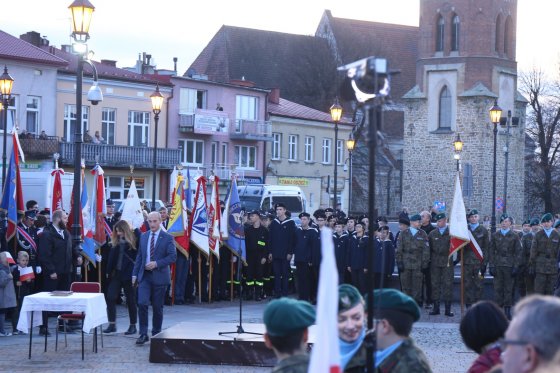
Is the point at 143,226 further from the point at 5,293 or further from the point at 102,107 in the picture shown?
the point at 102,107

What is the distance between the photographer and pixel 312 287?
25.7 meters

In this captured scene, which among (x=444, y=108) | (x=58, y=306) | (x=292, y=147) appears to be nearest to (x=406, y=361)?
(x=58, y=306)

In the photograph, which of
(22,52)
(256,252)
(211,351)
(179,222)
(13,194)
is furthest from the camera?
(22,52)

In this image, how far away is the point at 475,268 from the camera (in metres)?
23.1

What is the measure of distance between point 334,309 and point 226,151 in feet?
200

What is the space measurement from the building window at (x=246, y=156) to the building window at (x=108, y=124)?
1044cm

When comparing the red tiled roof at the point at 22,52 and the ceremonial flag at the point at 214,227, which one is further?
the red tiled roof at the point at 22,52

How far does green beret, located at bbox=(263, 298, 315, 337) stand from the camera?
5941 mm

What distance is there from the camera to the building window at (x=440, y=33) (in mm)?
74875

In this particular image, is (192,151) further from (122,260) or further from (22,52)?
(122,260)

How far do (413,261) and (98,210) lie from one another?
683 centimetres

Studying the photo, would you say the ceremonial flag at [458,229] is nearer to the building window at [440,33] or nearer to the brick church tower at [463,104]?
the brick church tower at [463,104]

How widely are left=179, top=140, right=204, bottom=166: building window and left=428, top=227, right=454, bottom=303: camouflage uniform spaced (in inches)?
1553

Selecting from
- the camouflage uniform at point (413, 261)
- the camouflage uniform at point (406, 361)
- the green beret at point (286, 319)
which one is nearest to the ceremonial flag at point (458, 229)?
the camouflage uniform at point (413, 261)
